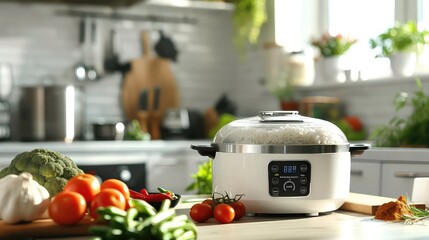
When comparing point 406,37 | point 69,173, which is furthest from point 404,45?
point 69,173

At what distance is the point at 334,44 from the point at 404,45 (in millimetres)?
667

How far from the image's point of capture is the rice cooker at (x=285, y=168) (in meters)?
1.84

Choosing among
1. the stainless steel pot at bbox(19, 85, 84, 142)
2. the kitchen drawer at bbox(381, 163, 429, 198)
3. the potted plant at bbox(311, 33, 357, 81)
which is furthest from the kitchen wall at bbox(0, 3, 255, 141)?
the kitchen drawer at bbox(381, 163, 429, 198)

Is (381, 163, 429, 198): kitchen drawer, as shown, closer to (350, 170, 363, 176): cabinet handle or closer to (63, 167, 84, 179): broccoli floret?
(350, 170, 363, 176): cabinet handle

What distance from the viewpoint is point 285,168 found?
1854mm

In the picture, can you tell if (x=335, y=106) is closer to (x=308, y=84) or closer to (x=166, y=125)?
(x=308, y=84)

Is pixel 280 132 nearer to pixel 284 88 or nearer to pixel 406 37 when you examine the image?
pixel 406 37

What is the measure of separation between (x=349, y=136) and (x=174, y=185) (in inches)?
49.5

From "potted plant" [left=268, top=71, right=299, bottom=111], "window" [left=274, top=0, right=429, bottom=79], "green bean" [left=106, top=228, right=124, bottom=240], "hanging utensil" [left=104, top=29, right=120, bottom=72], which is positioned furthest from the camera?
"hanging utensil" [left=104, top=29, right=120, bottom=72]

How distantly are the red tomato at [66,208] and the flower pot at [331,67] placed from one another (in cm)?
350

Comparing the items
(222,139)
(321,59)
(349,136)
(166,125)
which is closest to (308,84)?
(321,59)

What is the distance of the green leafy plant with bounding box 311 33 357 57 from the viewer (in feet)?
15.6

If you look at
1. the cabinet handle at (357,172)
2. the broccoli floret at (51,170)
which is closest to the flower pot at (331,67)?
the cabinet handle at (357,172)

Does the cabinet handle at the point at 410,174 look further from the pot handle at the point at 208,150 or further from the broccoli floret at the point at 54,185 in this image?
the broccoli floret at the point at 54,185
